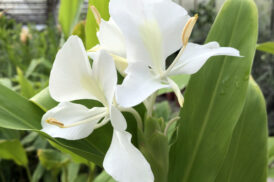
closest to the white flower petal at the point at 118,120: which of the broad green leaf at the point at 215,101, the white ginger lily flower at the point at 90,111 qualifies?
the white ginger lily flower at the point at 90,111

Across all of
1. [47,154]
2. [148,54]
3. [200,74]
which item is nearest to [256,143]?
[200,74]

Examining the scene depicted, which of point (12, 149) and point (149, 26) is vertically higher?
point (149, 26)

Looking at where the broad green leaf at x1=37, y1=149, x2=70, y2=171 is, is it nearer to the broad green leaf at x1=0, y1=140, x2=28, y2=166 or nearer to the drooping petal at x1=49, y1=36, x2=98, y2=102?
the broad green leaf at x1=0, y1=140, x2=28, y2=166

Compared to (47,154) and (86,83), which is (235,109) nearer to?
(86,83)

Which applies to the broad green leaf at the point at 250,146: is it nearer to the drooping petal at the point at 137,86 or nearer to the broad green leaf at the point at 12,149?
the drooping petal at the point at 137,86

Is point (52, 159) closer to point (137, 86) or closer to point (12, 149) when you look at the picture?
point (12, 149)

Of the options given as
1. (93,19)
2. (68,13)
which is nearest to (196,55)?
(93,19)

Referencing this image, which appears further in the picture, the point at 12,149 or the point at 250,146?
the point at 12,149
